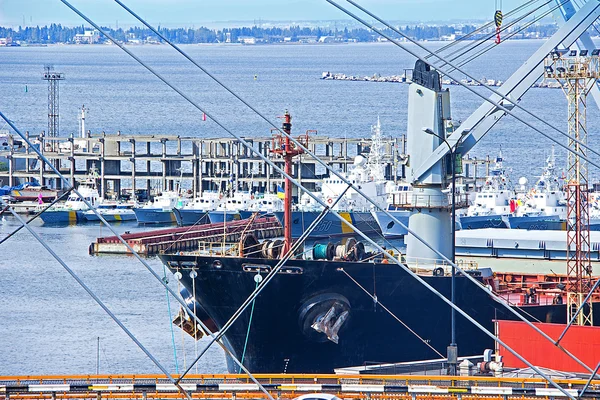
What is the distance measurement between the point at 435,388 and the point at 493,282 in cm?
999

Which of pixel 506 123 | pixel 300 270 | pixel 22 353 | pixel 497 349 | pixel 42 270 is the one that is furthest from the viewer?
pixel 506 123

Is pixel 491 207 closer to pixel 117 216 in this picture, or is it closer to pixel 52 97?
pixel 117 216

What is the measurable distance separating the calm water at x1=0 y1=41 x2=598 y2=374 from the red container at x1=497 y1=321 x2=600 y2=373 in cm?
784

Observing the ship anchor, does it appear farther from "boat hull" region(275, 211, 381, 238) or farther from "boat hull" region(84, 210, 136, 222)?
"boat hull" region(84, 210, 136, 222)

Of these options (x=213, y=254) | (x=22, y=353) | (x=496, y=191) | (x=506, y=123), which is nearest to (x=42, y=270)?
(x=22, y=353)

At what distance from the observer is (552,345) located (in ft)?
73.1

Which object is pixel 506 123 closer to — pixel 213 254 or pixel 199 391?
pixel 213 254

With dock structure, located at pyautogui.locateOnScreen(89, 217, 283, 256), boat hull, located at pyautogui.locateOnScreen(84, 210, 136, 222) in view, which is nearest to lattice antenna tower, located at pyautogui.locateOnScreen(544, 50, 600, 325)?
dock structure, located at pyautogui.locateOnScreen(89, 217, 283, 256)

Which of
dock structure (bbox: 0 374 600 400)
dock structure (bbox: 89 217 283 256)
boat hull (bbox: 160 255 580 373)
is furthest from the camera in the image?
dock structure (bbox: 89 217 283 256)

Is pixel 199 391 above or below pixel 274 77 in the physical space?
below

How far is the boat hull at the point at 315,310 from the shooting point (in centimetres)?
2473

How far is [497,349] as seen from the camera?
22781mm

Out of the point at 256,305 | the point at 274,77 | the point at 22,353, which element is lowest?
the point at 22,353

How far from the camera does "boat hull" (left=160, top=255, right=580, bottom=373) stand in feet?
81.1
